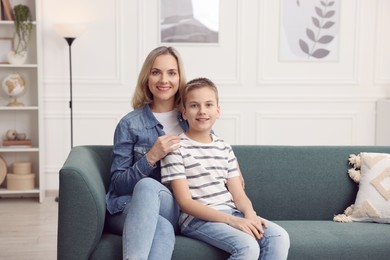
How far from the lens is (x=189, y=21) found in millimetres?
5258

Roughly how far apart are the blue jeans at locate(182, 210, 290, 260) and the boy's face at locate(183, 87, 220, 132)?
0.40 metres

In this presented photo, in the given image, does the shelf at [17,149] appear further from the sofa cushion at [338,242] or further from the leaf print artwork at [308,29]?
the sofa cushion at [338,242]

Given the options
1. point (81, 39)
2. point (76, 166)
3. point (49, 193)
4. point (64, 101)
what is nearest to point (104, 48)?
point (81, 39)

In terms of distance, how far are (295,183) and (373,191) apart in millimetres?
349

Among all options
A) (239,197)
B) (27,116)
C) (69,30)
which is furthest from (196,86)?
(27,116)

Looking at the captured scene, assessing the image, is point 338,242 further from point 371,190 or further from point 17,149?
point 17,149

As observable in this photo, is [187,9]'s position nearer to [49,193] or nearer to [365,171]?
[49,193]

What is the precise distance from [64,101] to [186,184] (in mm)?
2869

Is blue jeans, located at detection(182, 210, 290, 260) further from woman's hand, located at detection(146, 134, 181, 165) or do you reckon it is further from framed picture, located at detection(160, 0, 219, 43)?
framed picture, located at detection(160, 0, 219, 43)

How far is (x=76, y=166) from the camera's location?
2480 millimetres

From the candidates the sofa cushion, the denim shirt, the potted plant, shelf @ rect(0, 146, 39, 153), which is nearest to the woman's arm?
the denim shirt

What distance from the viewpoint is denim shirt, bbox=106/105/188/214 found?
2656 millimetres

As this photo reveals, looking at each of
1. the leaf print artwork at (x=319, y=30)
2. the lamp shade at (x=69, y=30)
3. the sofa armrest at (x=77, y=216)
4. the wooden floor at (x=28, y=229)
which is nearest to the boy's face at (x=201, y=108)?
the sofa armrest at (x=77, y=216)

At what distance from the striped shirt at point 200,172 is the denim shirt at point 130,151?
0.31 ft
